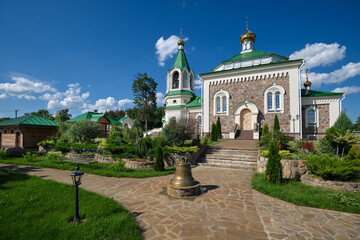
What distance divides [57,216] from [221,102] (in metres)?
19.2

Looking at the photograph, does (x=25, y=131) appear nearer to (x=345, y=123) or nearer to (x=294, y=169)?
(x=294, y=169)

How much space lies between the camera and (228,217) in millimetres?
3826

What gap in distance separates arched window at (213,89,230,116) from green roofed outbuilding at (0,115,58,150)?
19.8 metres

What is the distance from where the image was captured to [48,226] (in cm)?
315

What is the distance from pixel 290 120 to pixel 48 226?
20.3 m

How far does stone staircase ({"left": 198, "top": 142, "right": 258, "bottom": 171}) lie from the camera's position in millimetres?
9711

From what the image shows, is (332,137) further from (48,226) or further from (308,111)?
(48,226)

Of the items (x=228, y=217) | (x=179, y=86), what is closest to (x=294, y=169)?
(x=228, y=217)

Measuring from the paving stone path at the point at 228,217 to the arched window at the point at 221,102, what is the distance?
1522 cm

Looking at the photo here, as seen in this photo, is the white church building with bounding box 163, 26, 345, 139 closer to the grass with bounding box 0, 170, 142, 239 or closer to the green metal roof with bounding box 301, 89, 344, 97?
the green metal roof with bounding box 301, 89, 344, 97

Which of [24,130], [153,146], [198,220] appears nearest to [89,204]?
[198,220]

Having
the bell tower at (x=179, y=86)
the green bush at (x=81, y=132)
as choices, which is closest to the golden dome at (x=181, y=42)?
the bell tower at (x=179, y=86)

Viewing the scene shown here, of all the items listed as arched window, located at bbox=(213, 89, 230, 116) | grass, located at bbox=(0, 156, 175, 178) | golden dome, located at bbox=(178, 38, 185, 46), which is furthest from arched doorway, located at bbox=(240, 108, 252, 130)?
golden dome, located at bbox=(178, 38, 185, 46)

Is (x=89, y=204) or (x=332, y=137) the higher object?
(x=332, y=137)
